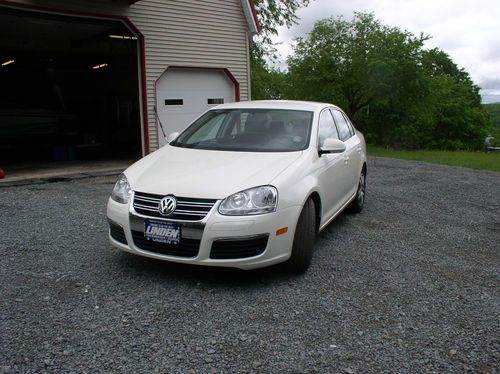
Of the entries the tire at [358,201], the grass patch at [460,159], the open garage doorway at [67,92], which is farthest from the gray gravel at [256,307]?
the open garage doorway at [67,92]

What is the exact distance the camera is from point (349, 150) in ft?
19.8

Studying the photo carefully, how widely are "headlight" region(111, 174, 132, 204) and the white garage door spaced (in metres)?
7.31

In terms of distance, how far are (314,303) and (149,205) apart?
155cm

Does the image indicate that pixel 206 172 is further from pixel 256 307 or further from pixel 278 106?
pixel 278 106

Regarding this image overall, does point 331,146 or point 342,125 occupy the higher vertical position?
point 342,125

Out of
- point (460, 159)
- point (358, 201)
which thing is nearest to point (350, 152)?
point (358, 201)

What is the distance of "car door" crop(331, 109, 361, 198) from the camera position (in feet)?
19.4

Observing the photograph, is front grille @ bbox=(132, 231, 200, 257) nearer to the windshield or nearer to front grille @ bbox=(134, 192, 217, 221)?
front grille @ bbox=(134, 192, 217, 221)

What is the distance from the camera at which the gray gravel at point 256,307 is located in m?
2.91

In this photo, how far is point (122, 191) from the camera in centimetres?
423

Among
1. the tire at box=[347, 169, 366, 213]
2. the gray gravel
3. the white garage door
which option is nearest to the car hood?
the gray gravel

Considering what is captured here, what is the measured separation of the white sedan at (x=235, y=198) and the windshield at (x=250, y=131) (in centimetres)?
1

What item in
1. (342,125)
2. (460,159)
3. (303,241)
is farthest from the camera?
(460,159)

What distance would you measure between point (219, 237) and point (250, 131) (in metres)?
1.78
